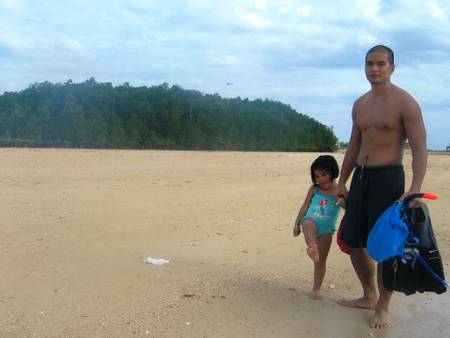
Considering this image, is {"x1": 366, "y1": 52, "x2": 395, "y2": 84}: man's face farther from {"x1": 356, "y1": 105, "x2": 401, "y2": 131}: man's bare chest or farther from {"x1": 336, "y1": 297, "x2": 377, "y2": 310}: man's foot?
{"x1": 336, "y1": 297, "x2": 377, "y2": 310}: man's foot

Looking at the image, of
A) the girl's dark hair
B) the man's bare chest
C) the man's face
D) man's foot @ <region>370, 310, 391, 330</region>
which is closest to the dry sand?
man's foot @ <region>370, 310, 391, 330</region>

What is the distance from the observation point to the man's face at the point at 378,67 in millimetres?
4023

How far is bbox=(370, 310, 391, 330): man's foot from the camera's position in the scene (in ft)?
13.7

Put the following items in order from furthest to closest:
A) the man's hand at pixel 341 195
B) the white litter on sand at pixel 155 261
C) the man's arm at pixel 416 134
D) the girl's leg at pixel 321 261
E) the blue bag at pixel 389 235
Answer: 1. the white litter on sand at pixel 155 261
2. the girl's leg at pixel 321 261
3. the man's hand at pixel 341 195
4. the man's arm at pixel 416 134
5. the blue bag at pixel 389 235

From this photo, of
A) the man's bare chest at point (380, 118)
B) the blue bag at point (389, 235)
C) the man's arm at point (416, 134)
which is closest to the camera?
the blue bag at point (389, 235)

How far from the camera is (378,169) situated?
412 centimetres

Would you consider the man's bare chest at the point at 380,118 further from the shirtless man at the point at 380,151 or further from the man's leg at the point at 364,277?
the man's leg at the point at 364,277

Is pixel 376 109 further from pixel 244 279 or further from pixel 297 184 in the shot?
pixel 297 184

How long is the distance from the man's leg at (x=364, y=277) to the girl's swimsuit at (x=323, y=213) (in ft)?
0.90

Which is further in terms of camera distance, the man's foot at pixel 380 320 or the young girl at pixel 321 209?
the young girl at pixel 321 209

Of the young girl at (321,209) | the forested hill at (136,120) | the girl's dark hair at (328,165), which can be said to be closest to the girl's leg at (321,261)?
the young girl at (321,209)

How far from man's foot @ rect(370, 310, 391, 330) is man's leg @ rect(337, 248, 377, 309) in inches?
13.1

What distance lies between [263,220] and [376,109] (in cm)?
426

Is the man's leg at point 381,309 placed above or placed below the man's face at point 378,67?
below
